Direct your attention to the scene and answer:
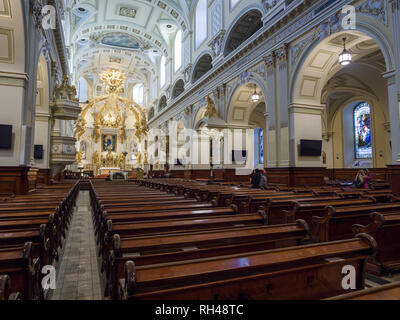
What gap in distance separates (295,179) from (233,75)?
555 cm

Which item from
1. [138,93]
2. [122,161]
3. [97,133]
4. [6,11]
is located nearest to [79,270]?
[6,11]

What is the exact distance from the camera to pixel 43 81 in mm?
9586

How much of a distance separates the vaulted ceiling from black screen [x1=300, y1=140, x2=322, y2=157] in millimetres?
11222

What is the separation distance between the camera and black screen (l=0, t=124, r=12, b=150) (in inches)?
227

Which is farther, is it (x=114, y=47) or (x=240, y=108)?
(x=114, y=47)

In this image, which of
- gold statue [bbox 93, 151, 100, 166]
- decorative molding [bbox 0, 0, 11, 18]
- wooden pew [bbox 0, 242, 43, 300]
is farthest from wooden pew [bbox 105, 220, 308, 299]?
gold statue [bbox 93, 151, 100, 166]

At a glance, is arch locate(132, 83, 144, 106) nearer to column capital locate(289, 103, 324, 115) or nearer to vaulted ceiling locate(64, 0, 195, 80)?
vaulted ceiling locate(64, 0, 195, 80)

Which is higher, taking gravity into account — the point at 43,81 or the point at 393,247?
the point at 43,81

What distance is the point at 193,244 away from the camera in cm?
212

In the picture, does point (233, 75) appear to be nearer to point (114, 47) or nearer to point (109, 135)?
point (114, 47)

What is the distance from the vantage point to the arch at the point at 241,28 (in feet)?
36.2

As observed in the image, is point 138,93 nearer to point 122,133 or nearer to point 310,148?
point 122,133

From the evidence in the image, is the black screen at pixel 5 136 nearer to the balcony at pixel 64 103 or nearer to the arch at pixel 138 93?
the balcony at pixel 64 103
